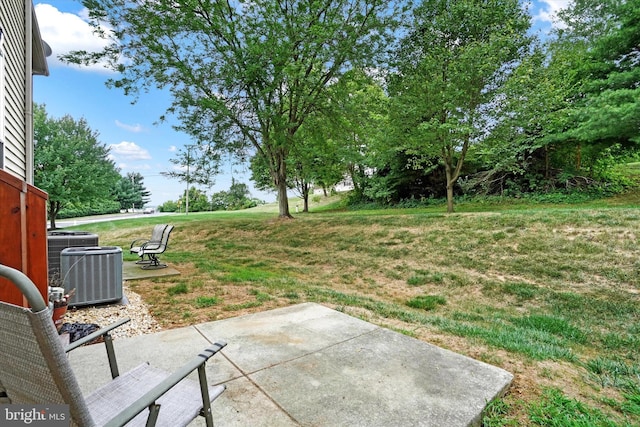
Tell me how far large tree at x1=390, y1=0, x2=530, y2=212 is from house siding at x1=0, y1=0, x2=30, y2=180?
9.81 meters

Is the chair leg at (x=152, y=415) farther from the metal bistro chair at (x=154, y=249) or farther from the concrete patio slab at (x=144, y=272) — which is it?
the metal bistro chair at (x=154, y=249)

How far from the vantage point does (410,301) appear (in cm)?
543

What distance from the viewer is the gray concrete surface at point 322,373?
1.83 meters

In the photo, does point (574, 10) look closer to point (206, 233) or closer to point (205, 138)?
point (205, 138)

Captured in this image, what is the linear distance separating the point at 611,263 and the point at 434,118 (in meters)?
6.82

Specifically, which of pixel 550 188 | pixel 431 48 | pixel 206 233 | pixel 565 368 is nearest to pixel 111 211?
pixel 206 233

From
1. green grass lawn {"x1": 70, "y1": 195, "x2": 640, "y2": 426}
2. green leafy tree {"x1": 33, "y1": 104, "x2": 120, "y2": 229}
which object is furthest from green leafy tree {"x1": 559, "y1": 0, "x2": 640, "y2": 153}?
green leafy tree {"x1": 33, "y1": 104, "x2": 120, "y2": 229}

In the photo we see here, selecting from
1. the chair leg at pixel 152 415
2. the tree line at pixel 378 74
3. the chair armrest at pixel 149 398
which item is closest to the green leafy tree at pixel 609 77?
the tree line at pixel 378 74

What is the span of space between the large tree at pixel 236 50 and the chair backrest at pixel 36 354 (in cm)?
1020

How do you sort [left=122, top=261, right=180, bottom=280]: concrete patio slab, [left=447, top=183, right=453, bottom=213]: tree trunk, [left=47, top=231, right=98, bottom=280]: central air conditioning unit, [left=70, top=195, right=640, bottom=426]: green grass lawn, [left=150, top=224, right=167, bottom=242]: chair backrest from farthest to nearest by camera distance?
[left=447, top=183, right=453, bottom=213]: tree trunk
[left=150, top=224, right=167, bottom=242]: chair backrest
[left=122, top=261, right=180, bottom=280]: concrete patio slab
[left=47, top=231, right=98, bottom=280]: central air conditioning unit
[left=70, top=195, right=640, bottom=426]: green grass lawn

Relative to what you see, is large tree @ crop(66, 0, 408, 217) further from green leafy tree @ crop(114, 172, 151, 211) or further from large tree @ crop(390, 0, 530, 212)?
green leafy tree @ crop(114, 172, 151, 211)

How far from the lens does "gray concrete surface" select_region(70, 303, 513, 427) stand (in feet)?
5.99

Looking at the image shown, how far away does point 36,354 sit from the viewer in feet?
2.93

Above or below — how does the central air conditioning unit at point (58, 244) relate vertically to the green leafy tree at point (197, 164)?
below
